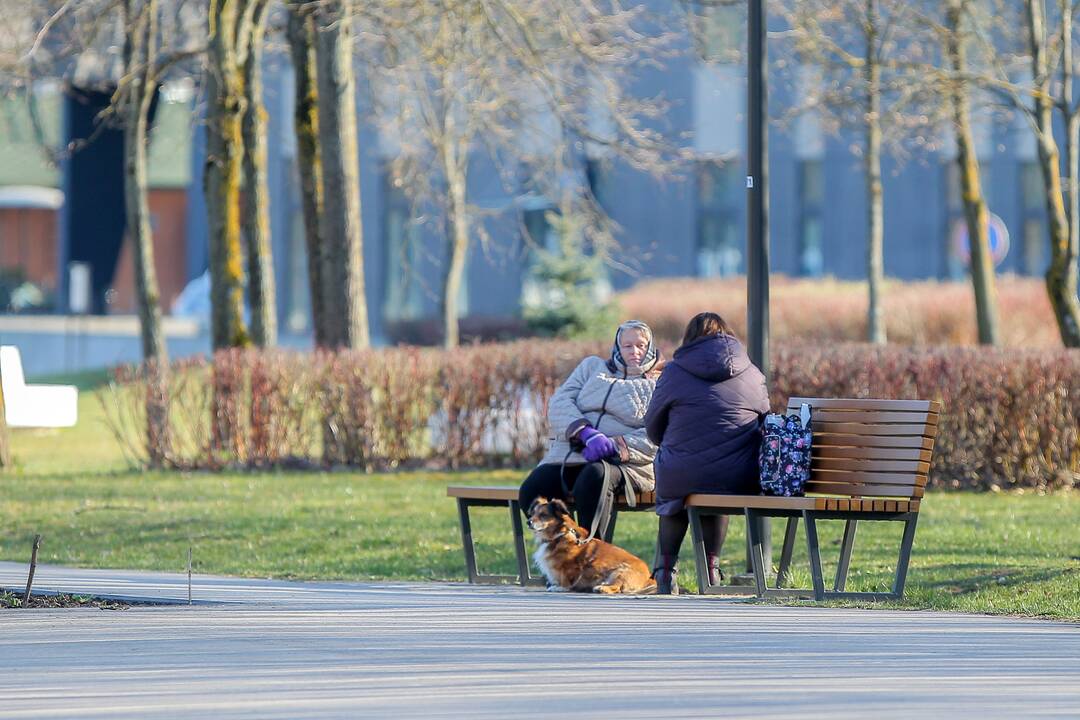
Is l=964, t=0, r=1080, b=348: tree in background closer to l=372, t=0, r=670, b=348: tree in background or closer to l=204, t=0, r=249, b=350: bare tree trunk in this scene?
l=372, t=0, r=670, b=348: tree in background

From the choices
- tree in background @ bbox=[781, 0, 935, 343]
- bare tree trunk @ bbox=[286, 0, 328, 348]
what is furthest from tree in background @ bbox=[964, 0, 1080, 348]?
bare tree trunk @ bbox=[286, 0, 328, 348]

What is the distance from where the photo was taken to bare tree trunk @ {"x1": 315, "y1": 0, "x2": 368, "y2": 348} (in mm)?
18172

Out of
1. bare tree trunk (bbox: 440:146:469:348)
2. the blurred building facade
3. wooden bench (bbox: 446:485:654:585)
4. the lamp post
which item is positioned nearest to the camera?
the lamp post

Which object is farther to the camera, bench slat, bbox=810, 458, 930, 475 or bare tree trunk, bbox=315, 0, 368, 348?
bare tree trunk, bbox=315, 0, 368, 348

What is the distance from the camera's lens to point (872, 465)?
9484mm

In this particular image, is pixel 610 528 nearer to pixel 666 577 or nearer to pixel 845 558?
pixel 666 577

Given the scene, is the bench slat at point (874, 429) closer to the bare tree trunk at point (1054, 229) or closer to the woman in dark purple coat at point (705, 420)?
the woman in dark purple coat at point (705, 420)

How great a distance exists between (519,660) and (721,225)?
3757 cm

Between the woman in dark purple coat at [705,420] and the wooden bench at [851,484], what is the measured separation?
5.3 inches

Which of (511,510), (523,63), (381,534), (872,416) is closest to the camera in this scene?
(872,416)

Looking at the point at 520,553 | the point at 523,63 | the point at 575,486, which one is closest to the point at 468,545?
the point at 520,553

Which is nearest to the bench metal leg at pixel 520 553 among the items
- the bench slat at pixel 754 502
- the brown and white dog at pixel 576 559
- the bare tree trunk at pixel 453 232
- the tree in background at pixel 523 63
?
the brown and white dog at pixel 576 559

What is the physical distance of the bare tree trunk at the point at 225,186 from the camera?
18.6 meters

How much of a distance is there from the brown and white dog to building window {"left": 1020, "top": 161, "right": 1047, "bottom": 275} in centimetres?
3427
